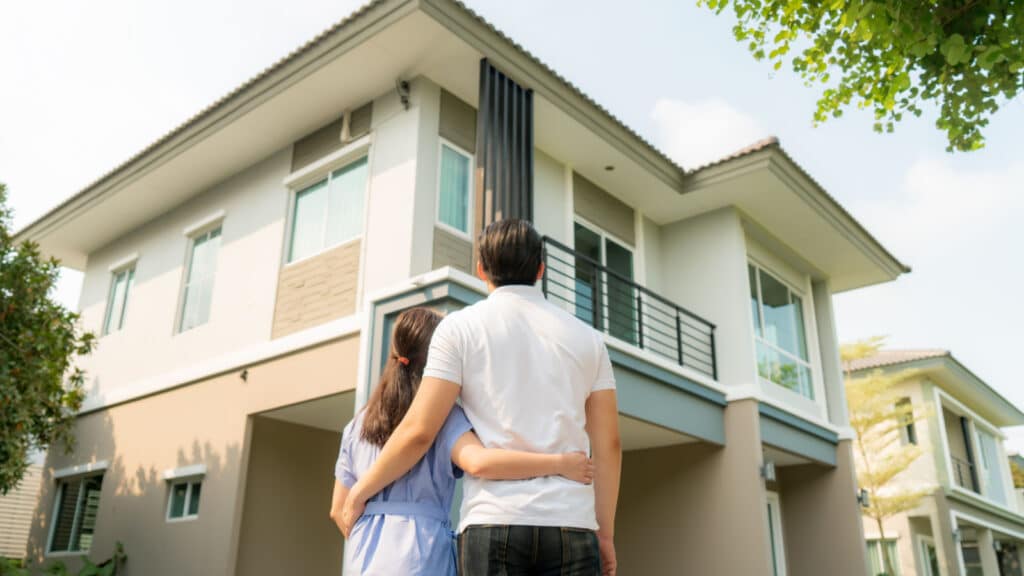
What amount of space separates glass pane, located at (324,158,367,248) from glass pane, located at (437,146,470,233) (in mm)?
851

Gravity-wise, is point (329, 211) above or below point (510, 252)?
above

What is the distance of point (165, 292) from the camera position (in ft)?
34.8

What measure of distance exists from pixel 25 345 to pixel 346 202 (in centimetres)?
379

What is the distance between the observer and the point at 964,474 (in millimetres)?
19172

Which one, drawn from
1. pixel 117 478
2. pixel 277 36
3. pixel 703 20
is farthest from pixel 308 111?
pixel 117 478

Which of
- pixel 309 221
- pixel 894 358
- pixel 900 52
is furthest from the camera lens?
pixel 894 358

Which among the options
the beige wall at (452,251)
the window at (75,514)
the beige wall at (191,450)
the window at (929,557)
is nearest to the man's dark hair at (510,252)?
the beige wall at (191,450)

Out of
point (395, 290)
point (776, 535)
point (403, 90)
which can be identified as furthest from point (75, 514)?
point (776, 535)

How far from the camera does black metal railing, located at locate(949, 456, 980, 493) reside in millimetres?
18672

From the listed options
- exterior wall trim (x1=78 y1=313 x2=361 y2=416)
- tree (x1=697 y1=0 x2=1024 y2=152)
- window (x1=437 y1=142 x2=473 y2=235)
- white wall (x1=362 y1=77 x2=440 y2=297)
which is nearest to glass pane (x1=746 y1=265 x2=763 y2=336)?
window (x1=437 y1=142 x2=473 y2=235)

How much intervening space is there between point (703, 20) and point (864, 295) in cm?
860

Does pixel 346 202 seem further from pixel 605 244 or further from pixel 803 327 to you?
pixel 803 327

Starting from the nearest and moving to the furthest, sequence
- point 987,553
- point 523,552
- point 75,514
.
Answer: point 523,552 < point 75,514 < point 987,553

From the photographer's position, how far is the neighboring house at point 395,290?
7.80 meters
